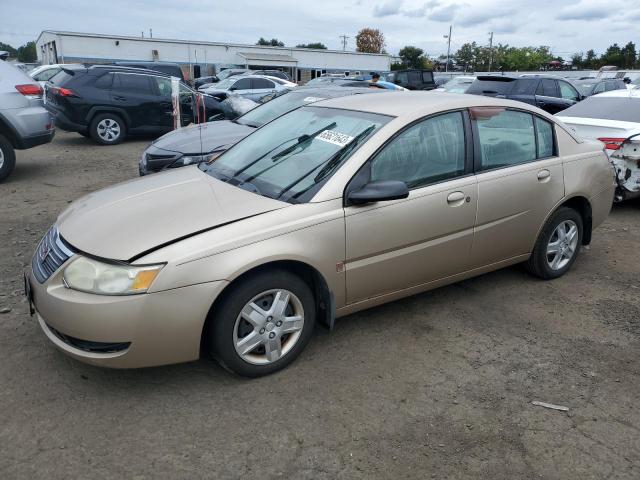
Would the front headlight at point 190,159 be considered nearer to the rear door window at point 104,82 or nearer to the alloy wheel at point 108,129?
the alloy wheel at point 108,129

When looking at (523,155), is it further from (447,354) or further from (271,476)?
(271,476)

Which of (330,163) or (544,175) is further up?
(330,163)

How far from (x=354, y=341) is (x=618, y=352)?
70.1 inches

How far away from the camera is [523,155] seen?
428 centimetres

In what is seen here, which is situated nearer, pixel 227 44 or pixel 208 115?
pixel 208 115

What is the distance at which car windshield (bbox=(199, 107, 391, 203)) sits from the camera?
3.44m

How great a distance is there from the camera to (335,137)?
3.69m

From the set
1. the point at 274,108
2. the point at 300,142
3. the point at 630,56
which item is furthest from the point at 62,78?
the point at 630,56

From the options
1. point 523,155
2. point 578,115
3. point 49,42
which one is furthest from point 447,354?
point 49,42

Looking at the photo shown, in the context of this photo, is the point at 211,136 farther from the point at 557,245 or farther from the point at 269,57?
the point at 269,57

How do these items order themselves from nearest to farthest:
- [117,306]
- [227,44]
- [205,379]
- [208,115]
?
[117,306] → [205,379] → [208,115] → [227,44]

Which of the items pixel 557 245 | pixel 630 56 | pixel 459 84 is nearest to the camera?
pixel 557 245

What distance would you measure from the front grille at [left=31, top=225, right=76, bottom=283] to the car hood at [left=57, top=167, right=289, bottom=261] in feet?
0.17

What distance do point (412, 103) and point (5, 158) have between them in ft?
22.0
